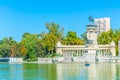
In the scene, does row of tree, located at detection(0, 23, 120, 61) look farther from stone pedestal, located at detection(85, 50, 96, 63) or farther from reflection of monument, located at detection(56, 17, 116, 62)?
stone pedestal, located at detection(85, 50, 96, 63)

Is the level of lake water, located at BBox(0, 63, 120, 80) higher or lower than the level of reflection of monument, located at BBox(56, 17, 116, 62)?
lower

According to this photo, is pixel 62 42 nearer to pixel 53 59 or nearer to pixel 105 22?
pixel 53 59

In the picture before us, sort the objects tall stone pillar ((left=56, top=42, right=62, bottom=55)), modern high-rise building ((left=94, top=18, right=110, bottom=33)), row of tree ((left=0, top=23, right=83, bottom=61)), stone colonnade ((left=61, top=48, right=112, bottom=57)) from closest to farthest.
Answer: stone colonnade ((left=61, top=48, right=112, bottom=57)) < tall stone pillar ((left=56, top=42, right=62, bottom=55)) < row of tree ((left=0, top=23, right=83, bottom=61)) < modern high-rise building ((left=94, top=18, right=110, bottom=33))

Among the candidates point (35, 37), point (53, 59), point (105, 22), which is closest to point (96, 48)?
point (53, 59)

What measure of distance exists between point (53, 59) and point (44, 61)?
3341mm

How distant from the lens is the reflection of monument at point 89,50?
99.2 m

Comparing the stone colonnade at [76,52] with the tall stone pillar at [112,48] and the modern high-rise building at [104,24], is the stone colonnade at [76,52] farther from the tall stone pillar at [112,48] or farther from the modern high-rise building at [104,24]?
the modern high-rise building at [104,24]

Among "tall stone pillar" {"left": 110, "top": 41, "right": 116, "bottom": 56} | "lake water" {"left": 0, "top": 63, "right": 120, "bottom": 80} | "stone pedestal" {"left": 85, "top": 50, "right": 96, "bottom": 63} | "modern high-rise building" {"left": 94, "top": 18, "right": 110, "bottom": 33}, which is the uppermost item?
"modern high-rise building" {"left": 94, "top": 18, "right": 110, "bottom": 33}

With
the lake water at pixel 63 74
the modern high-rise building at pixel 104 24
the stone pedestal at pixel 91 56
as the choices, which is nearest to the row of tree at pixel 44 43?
the stone pedestal at pixel 91 56

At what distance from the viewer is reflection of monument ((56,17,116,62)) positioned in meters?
99.2

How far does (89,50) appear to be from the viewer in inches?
4038

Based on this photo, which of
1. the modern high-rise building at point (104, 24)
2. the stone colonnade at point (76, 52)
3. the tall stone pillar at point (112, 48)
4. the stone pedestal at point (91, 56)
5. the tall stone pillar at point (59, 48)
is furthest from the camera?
the modern high-rise building at point (104, 24)

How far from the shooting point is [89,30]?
104562 mm

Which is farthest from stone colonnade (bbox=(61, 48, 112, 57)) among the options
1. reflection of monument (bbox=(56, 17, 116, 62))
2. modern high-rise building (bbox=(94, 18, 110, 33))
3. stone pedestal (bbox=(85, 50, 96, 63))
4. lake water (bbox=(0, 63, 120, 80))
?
modern high-rise building (bbox=(94, 18, 110, 33))
